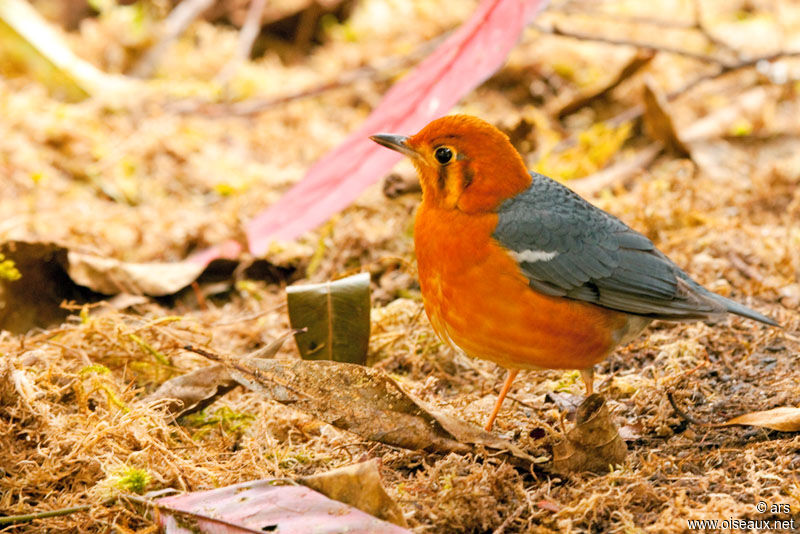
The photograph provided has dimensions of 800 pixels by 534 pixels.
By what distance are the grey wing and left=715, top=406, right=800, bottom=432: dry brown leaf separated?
42 centimetres

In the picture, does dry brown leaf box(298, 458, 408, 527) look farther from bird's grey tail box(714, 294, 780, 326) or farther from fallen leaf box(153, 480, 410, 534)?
bird's grey tail box(714, 294, 780, 326)

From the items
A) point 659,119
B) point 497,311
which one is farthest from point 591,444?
point 659,119

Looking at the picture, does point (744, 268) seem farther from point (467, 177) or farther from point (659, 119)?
point (467, 177)

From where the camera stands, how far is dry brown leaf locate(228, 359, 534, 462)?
2803mm

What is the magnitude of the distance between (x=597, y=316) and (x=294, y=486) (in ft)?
4.46

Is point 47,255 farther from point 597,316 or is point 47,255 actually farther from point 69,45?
point 69,45

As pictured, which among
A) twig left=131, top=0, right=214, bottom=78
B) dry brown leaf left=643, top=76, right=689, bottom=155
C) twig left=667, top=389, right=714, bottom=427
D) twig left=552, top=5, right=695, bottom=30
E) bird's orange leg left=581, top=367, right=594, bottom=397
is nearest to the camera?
twig left=667, top=389, right=714, bottom=427

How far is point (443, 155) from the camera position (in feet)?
11.3

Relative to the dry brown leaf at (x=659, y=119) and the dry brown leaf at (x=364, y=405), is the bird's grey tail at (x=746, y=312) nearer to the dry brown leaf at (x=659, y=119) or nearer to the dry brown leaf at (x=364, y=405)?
the dry brown leaf at (x=364, y=405)

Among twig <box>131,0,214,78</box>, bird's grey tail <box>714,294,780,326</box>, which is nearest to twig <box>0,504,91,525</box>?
bird's grey tail <box>714,294,780,326</box>

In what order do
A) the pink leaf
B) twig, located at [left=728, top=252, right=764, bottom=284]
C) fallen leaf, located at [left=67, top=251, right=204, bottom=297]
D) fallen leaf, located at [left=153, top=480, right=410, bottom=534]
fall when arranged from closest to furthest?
fallen leaf, located at [left=153, top=480, right=410, bottom=534], the pink leaf, fallen leaf, located at [left=67, top=251, right=204, bottom=297], twig, located at [left=728, top=252, right=764, bottom=284]

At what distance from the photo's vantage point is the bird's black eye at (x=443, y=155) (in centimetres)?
345

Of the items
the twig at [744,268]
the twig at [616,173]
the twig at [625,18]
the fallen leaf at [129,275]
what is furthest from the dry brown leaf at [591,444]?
the twig at [625,18]

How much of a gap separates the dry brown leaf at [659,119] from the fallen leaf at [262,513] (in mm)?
3677
